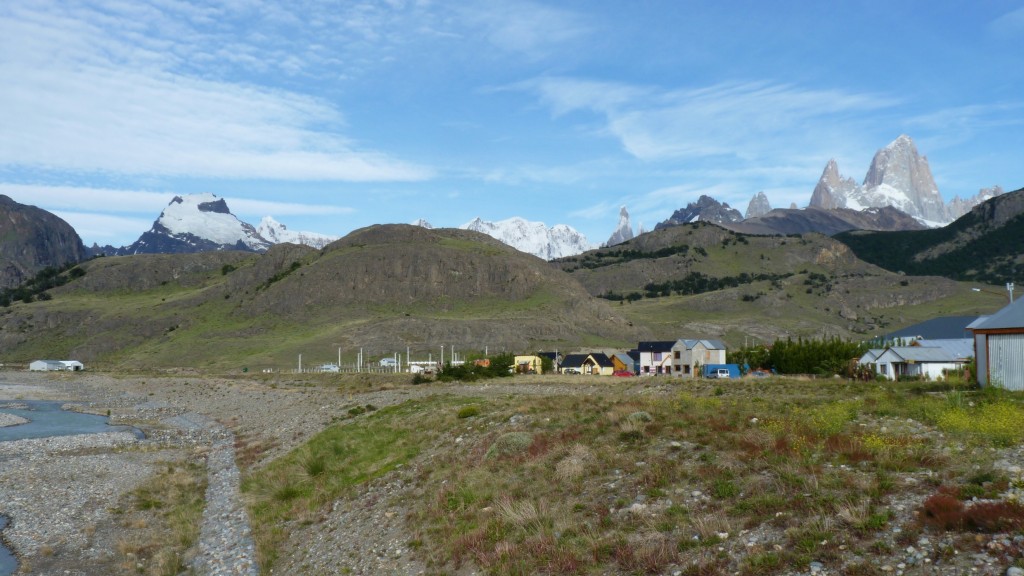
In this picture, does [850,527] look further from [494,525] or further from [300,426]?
[300,426]

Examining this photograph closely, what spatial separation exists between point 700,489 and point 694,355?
11016 centimetres

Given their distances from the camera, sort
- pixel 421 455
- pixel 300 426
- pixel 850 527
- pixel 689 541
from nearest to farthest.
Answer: pixel 850 527
pixel 689 541
pixel 421 455
pixel 300 426

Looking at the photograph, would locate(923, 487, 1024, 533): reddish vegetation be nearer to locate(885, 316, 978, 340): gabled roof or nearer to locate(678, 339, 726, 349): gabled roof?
locate(885, 316, 978, 340): gabled roof

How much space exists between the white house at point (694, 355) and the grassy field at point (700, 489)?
91.2 metres

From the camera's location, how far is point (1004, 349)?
3700cm

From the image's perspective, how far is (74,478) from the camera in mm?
38031

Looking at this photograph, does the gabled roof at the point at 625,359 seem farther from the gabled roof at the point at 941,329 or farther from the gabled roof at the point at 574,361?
the gabled roof at the point at 941,329

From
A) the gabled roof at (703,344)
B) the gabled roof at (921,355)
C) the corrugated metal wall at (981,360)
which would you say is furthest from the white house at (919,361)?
the gabled roof at (703,344)

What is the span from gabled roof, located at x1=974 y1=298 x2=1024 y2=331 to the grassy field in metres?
7.15

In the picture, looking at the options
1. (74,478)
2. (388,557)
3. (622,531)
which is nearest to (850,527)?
(622,531)

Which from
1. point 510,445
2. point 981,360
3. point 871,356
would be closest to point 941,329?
point 871,356

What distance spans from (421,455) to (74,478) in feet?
72.5

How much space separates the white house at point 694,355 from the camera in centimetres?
12231

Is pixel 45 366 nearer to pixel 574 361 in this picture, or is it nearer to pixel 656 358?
pixel 574 361
